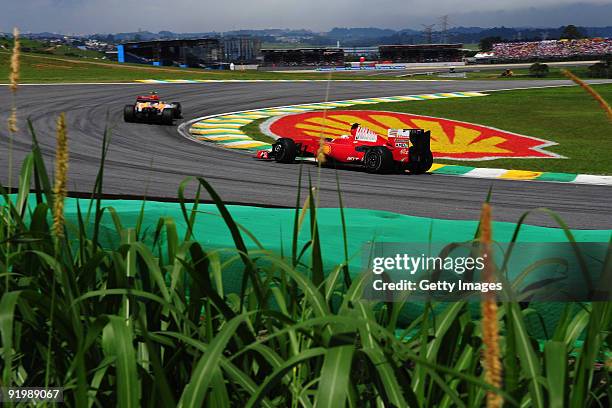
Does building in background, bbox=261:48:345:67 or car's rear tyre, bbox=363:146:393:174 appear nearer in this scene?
car's rear tyre, bbox=363:146:393:174

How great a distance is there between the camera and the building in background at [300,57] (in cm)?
11494

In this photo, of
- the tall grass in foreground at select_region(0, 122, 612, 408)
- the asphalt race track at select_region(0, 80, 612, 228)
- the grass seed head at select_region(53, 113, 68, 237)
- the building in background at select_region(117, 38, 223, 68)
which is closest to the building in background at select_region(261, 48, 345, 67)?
the building in background at select_region(117, 38, 223, 68)

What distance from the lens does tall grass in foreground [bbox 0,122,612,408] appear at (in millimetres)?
2318

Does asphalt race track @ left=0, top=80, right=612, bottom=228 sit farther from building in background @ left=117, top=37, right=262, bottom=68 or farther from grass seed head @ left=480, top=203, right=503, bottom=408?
building in background @ left=117, top=37, right=262, bottom=68

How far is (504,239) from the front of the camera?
6977mm

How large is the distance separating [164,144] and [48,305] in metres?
19.7

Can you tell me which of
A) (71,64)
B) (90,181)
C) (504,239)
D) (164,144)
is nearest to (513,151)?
(164,144)

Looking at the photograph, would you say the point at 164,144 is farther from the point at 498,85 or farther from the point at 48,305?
the point at 498,85

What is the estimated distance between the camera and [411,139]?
17.5 meters

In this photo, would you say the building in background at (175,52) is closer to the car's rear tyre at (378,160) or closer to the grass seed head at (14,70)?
the car's rear tyre at (378,160)

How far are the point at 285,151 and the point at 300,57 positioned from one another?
325 feet

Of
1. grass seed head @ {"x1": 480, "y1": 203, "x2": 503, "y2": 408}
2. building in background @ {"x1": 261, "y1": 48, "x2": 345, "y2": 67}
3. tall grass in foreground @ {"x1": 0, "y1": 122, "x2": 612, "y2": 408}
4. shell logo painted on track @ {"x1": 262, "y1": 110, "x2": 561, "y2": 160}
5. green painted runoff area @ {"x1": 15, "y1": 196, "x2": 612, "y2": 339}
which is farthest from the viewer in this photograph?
building in background @ {"x1": 261, "y1": 48, "x2": 345, "y2": 67}

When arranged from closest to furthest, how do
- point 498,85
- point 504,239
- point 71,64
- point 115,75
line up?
point 504,239 → point 498,85 → point 115,75 → point 71,64

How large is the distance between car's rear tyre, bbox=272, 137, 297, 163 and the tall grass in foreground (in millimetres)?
14997
